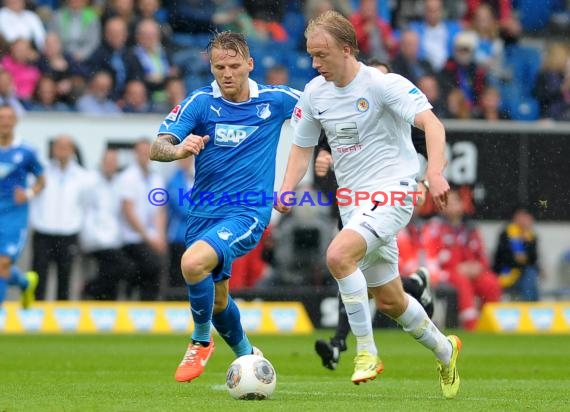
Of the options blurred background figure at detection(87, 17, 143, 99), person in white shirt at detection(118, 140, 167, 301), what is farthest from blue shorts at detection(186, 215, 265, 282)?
blurred background figure at detection(87, 17, 143, 99)

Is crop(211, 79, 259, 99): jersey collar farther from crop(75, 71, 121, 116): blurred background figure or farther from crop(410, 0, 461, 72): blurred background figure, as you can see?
crop(410, 0, 461, 72): blurred background figure

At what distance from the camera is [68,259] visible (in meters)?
15.9

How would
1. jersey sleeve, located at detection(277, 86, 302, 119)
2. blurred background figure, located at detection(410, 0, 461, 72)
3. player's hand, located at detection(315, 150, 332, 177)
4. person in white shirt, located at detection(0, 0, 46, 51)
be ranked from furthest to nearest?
1. blurred background figure, located at detection(410, 0, 461, 72)
2. person in white shirt, located at detection(0, 0, 46, 51)
3. player's hand, located at detection(315, 150, 332, 177)
4. jersey sleeve, located at detection(277, 86, 302, 119)

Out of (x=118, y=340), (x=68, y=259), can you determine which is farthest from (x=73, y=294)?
(x=118, y=340)

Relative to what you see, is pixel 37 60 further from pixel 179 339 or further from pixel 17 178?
pixel 179 339

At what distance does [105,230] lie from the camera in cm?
1606

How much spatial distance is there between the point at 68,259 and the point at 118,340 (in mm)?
1813

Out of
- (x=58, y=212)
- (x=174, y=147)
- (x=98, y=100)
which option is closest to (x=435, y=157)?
(x=174, y=147)

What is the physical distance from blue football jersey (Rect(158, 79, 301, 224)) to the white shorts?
2.52 feet

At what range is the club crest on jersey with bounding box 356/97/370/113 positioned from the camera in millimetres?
8102

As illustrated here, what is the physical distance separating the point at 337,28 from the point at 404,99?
62 cm

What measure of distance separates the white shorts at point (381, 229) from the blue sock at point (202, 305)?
101 centimetres

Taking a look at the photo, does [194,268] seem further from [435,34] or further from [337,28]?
[435,34]

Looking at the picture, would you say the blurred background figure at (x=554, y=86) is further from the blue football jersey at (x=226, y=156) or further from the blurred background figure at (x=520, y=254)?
the blue football jersey at (x=226, y=156)
